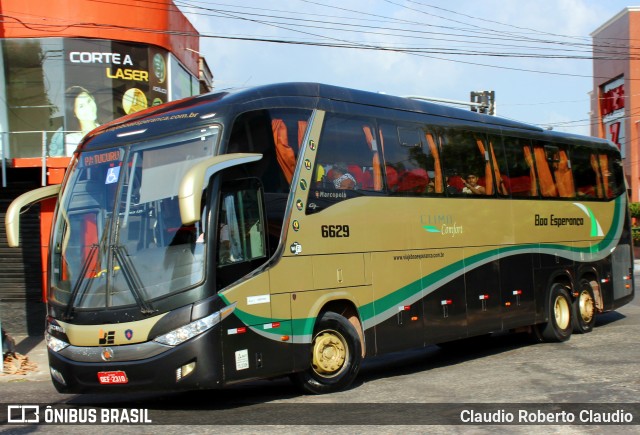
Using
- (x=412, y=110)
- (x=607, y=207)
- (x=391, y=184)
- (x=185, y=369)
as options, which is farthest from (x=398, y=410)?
(x=607, y=207)

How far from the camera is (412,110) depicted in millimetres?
11766

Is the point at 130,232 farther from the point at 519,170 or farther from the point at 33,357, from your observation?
the point at 519,170

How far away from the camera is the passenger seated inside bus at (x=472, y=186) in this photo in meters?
12.5

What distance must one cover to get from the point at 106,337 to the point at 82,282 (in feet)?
2.43

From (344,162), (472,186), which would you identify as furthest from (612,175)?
(344,162)

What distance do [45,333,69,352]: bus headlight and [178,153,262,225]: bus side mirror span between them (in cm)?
219

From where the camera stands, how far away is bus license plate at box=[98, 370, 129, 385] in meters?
8.19

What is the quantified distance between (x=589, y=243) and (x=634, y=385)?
6651mm

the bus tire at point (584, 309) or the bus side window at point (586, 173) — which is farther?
the bus side window at point (586, 173)

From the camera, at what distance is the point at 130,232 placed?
8.47m

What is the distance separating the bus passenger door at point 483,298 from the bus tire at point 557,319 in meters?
1.71

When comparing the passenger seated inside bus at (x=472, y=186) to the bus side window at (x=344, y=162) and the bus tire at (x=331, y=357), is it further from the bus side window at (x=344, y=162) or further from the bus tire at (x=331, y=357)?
the bus tire at (x=331, y=357)

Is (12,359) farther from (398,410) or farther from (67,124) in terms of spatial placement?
(398,410)

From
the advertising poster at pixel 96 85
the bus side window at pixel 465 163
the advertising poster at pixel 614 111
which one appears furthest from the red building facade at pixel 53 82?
the advertising poster at pixel 614 111
